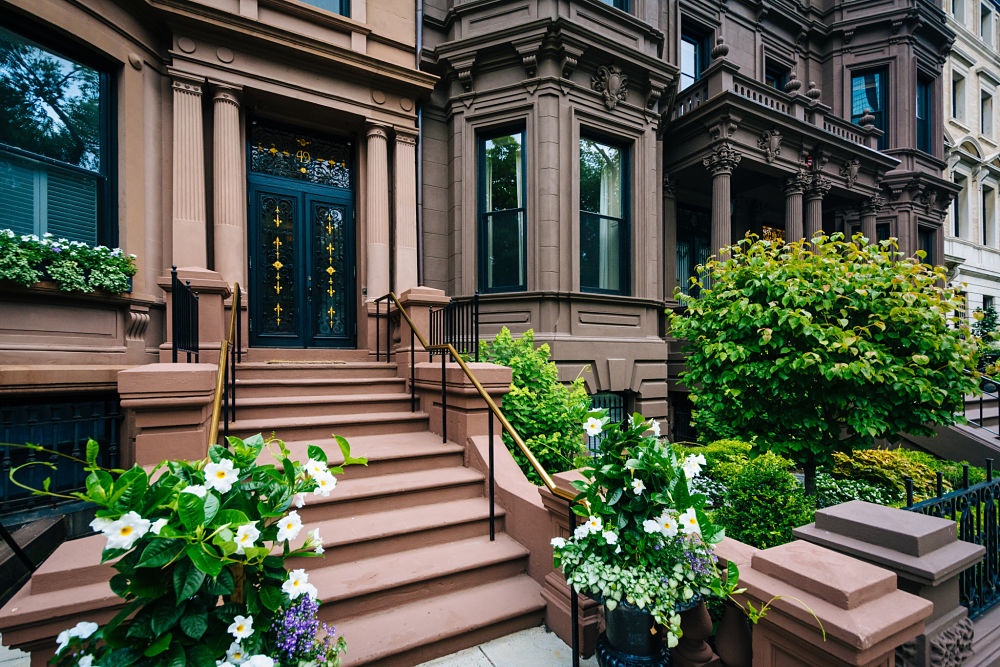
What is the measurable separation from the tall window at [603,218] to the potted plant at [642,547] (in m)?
6.59

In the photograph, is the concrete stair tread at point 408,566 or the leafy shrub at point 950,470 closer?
the concrete stair tread at point 408,566

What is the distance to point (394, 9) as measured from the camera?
7953 mm

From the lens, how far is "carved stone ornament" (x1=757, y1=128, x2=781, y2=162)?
10.5m

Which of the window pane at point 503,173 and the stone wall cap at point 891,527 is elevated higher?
the window pane at point 503,173

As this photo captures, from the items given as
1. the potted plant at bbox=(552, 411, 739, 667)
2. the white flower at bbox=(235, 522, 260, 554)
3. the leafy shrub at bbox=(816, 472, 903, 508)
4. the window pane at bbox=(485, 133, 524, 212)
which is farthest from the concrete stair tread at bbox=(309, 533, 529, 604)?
the window pane at bbox=(485, 133, 524, 212)

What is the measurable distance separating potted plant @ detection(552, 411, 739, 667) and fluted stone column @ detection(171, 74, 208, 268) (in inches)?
252

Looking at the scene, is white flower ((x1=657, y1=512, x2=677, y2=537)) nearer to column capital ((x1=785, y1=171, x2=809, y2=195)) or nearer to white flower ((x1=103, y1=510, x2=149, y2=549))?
white flower ((x1=103, y1=510, x2=149, y2=549))

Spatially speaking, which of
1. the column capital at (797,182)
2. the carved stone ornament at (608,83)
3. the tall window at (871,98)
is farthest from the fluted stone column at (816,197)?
the carved stone ornament at (608,83)

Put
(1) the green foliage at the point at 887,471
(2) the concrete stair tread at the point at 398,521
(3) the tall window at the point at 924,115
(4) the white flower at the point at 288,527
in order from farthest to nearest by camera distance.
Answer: (3) the tall window at the point at 924,115 → (1) the green foliage at the point at 887,471 → (2) the concrete stair tread at the point at 398,521 → (4) the white flower at the point at 288,527

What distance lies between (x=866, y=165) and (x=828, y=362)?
12038 mm

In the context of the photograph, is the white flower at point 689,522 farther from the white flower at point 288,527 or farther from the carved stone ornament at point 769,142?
the carved stone ornament at point 769,142

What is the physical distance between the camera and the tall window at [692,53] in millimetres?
11703

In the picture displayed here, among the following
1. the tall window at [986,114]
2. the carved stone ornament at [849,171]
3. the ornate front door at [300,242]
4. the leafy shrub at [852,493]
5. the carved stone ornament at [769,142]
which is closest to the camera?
the leafy shrub at [852,493]

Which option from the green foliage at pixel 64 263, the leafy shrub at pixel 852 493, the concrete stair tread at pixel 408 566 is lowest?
the leafy shrub at pixel 852 493
